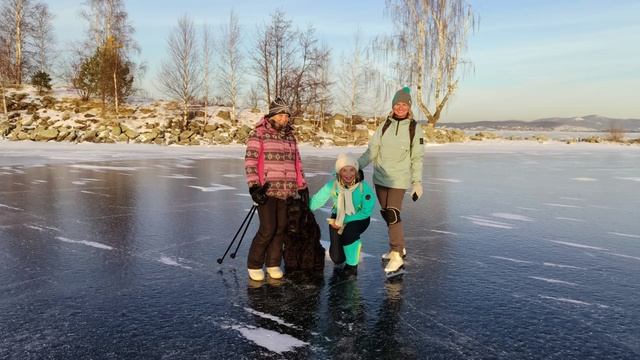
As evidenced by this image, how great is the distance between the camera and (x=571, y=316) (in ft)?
11.7

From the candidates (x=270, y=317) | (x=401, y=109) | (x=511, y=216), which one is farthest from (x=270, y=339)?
(x=511, y=216)

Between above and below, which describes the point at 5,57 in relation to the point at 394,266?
above

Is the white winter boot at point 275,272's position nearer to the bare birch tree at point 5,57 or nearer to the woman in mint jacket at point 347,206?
the woman in mint jacket at point 347,206

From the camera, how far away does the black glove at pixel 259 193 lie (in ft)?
13.7

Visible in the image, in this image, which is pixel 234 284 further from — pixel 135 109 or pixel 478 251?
pixel 135 109

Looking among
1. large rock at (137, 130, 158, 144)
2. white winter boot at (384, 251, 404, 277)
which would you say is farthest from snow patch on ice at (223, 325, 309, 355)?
large rock at (137, 130, 158, 144)

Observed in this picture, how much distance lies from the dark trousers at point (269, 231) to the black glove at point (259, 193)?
0.33ft

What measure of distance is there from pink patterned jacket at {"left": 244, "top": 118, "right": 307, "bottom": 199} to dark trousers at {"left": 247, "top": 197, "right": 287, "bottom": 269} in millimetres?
109

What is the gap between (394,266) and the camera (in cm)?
464

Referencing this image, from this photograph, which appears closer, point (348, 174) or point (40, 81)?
point (348, 174)

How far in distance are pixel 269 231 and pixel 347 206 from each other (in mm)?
886

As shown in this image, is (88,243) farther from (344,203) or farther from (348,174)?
(348,174)

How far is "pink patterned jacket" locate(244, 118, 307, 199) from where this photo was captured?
4246mm

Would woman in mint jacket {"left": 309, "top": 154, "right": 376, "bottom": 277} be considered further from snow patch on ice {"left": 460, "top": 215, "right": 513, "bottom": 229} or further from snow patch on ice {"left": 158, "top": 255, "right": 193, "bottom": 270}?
snow patch on ice {"left": 460, "top": 215, "right": 513, "bottom": 229}
